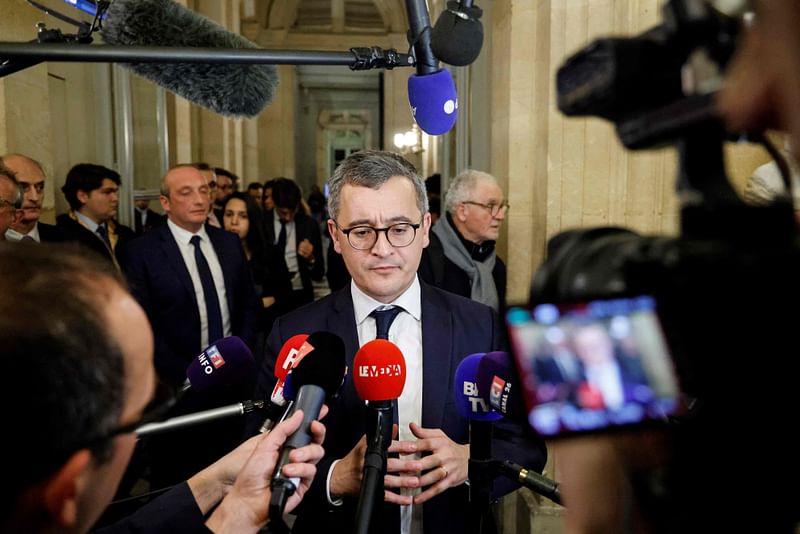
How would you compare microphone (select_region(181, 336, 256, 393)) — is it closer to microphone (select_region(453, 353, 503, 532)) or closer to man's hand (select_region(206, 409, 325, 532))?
man's hand (select_region(206, 409, 325, 532))

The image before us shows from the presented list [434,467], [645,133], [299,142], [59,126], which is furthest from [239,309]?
[299,142]

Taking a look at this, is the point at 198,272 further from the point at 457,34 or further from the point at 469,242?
the point at 457,34

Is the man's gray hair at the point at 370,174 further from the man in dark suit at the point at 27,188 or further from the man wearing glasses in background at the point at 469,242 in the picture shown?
the man in dark suit at the point at 27,188

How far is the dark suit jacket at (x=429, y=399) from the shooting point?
170cm

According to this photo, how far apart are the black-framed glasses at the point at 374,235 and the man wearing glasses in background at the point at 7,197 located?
5.48ft

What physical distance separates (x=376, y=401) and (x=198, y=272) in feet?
8.88

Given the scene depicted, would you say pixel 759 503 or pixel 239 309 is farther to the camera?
pixel 239 309

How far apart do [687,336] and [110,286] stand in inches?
26.5

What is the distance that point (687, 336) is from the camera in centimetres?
46

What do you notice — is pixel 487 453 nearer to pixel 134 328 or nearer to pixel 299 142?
pixel 134 328

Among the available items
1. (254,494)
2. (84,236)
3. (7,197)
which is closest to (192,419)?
(254,494)

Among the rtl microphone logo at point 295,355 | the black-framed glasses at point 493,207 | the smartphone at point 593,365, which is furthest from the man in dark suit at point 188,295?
the smartphone at point 593,365

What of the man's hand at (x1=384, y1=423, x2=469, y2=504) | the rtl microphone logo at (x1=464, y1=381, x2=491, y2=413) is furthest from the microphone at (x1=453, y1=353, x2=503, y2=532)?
the man's hand at (x1=384, y1=423, x2=469, y2=504)

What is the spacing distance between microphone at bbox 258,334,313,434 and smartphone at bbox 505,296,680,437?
726 mm
